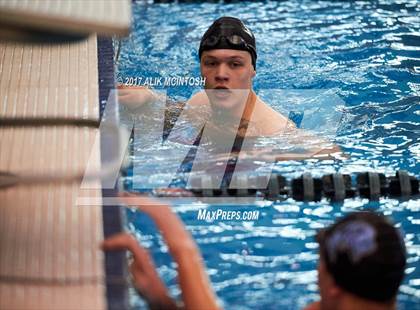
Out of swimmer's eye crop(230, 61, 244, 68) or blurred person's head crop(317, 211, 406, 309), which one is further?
swimmer's eye crop(230, 61, 244, 68)

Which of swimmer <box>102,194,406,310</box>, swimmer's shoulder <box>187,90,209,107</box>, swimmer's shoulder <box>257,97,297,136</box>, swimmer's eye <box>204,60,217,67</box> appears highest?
swimmer's eye <box>204,60,217,67</box>

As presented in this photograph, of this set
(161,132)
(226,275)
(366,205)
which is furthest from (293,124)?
(226,275)

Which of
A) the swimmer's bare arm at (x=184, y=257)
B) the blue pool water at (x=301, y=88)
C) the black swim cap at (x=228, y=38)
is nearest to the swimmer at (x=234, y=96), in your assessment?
the black swim cap at (x=228, y=38)

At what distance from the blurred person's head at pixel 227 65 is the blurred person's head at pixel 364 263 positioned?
2021 mm

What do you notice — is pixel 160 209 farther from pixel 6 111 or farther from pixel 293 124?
pixel 293 124

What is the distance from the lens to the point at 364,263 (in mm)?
1957

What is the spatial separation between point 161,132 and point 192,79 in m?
1.02

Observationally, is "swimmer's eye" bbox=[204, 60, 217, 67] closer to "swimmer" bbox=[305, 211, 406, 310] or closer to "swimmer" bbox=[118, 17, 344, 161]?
"swimmer" bbox=[118, 17, 344, 161]

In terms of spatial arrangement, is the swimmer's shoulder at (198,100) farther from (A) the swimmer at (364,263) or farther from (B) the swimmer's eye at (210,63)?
(A) the swimmer at (364,263)

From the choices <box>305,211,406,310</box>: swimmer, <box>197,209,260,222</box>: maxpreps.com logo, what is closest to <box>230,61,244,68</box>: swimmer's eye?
<box>197,209,260,222</box>: maxpreps.com logo

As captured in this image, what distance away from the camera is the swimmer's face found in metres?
3.97

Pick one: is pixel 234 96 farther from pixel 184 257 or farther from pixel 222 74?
pixel 184 257

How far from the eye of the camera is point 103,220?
87.9 inches

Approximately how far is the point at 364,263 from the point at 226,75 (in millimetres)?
2146
